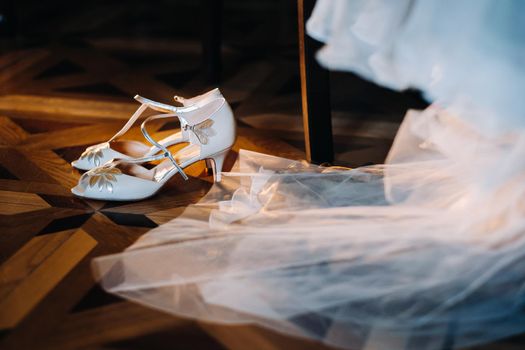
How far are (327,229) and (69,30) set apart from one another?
1.23 m

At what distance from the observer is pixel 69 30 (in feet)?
5.70

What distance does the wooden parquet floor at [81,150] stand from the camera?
0.63 metres

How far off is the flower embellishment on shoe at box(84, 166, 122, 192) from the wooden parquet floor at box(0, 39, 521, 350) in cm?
3

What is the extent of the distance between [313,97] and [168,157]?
23cm

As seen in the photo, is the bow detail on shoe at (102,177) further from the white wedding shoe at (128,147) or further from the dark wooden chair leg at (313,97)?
the dark wooden chair leg at (313,97)

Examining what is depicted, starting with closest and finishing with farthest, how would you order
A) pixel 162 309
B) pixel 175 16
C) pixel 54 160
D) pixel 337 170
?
pixel 162 309, pixel 337 170, pixel 54 160, pixel 175 16

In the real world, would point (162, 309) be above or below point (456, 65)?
below

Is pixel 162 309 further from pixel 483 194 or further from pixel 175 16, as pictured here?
pixel 175 16

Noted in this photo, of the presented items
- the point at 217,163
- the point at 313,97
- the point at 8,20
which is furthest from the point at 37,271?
the point at 8,20

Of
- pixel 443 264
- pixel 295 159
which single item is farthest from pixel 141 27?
pixel 443 264

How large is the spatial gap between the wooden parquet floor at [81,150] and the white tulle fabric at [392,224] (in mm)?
30

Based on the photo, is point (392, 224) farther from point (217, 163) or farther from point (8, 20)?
point (8, 20)

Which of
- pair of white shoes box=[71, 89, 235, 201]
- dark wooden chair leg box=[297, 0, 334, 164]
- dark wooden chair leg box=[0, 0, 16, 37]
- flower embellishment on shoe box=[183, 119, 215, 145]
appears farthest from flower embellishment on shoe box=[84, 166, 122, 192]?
dark wooden chair leg box=[0, 0, 16, 37]

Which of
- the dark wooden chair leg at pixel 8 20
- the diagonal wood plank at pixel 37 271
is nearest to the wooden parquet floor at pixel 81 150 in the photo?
the diagonal wood plank at pixel 37 271
